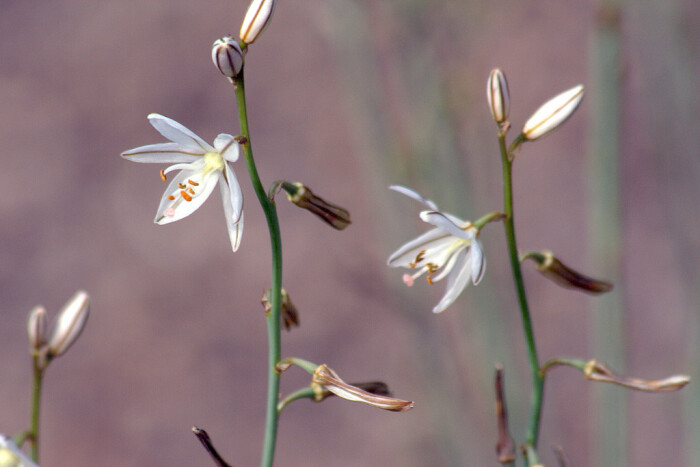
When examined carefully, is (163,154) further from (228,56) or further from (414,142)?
(414,142)

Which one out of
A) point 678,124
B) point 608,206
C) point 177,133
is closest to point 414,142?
point 608,206

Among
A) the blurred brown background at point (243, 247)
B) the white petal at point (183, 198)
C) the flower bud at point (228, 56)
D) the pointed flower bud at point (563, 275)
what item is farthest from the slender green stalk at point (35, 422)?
the blurred brown background at point (243, 247)

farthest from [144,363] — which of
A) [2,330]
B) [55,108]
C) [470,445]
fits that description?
[470,445]

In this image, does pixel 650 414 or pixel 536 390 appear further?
pixel 650 414

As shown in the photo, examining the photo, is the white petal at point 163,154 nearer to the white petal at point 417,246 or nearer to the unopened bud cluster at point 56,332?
the unopened bud cluster at point 56,332

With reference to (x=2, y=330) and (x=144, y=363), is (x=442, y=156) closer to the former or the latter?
(x=144, y=363)

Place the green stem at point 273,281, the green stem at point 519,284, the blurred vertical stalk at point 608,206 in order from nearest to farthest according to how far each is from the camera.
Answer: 1. the green stem at point 273,281
2. the green stem at point 519,284
3. the blurred vertical stalk at point 608,206

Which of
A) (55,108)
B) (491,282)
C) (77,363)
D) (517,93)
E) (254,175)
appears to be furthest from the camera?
(55,108)

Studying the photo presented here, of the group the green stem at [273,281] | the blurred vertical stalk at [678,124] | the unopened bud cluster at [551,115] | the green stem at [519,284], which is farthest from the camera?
the blurred vertical stalk at [678,124]
